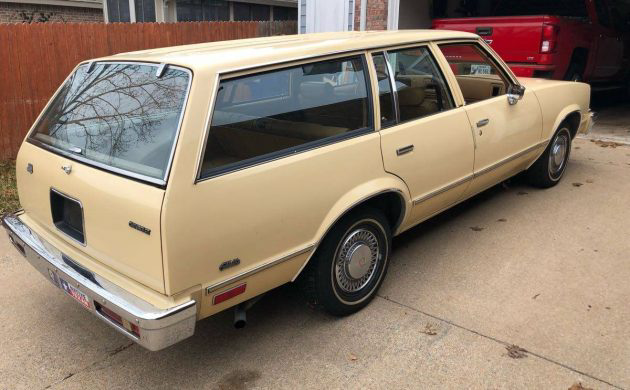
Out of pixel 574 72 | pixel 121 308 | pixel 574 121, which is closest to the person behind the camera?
pixel 121 308

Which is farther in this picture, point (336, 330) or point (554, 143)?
point (554, 143)

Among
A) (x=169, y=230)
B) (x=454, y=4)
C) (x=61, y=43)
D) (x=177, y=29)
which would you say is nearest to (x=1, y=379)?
(x=169, y=230)

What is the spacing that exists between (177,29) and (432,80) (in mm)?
6433

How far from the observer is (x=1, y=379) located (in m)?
2.98

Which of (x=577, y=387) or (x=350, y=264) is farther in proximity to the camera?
(x=350, y=264)

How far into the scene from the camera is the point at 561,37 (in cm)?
831

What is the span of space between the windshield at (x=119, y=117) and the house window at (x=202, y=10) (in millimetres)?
14939

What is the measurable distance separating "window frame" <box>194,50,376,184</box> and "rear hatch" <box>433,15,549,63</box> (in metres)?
5.88

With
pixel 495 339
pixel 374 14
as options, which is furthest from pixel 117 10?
pixel 495 339

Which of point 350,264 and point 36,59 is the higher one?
point 36,59

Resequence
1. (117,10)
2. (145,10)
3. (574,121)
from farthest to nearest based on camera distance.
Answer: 1. (145,10)
2. (117,10)
3. (574,121)

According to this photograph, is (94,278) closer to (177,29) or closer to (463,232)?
(463,232)

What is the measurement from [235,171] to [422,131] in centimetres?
157

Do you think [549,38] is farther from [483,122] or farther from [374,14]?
[483,122]
